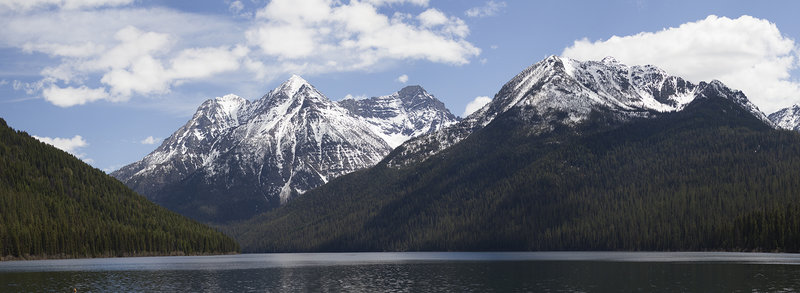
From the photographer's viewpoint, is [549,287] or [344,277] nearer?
[549,287]

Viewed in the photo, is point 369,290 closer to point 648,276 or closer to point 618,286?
point 618,286

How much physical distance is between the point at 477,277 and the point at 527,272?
1746 centimetres

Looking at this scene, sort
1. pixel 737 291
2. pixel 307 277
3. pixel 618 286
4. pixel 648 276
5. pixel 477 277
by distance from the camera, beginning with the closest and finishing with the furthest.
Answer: pixel 737 291 < pixel 618 286 < pixel 648 276 < pixel 477 277 < pixel 307 277

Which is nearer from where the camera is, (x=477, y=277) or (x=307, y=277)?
(x=477, y=277)

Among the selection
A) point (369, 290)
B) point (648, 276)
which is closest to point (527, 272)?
point (648, 276)

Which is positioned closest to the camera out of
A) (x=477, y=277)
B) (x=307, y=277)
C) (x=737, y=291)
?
(x=737, y=291)

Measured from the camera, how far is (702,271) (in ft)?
461

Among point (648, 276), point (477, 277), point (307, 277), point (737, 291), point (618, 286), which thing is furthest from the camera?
point (307, 277)

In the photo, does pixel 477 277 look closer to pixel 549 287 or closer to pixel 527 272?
pixel 527 272

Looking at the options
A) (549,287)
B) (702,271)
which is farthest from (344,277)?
(702,271)

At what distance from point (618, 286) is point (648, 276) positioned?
20.9 meters

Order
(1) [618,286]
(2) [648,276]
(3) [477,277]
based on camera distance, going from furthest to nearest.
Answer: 1. (3) [477,277]
2. (2) [648,276]
3. (1) [618,286]

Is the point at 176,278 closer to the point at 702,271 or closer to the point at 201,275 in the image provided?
the point at 201,275

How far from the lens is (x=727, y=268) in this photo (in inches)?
5837
